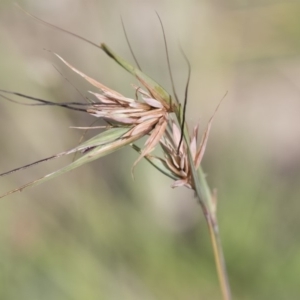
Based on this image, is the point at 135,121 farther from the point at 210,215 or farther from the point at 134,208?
the point at 134,208

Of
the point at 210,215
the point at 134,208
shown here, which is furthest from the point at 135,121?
the point at 134,208

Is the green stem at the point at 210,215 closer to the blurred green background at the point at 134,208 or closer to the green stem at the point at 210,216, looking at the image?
the green stem at the point at 210,216

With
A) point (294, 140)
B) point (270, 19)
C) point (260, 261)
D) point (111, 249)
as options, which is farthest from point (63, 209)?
point (294, 140)

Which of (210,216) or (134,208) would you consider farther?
(134,208)

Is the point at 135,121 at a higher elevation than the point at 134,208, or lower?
higher

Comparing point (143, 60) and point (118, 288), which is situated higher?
point (143, 60)

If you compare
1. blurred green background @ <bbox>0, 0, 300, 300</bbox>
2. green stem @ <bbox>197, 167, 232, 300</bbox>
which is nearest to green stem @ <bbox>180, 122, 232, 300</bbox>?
green stem @ <bbox>197, 167, 232, 300</bbox>

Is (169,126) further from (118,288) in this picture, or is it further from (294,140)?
(294,140)

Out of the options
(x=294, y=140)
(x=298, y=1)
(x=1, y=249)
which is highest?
(x=298, y=1)

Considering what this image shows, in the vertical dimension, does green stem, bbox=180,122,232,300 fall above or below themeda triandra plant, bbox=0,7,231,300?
below

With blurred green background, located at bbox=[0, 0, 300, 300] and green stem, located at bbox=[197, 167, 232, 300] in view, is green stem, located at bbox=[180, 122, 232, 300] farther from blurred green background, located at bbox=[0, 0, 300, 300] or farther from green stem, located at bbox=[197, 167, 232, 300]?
blurred green background, located at bbox=[0, 0, 300, 300]

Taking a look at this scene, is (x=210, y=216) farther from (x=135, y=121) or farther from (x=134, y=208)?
(x=134, y=208)
